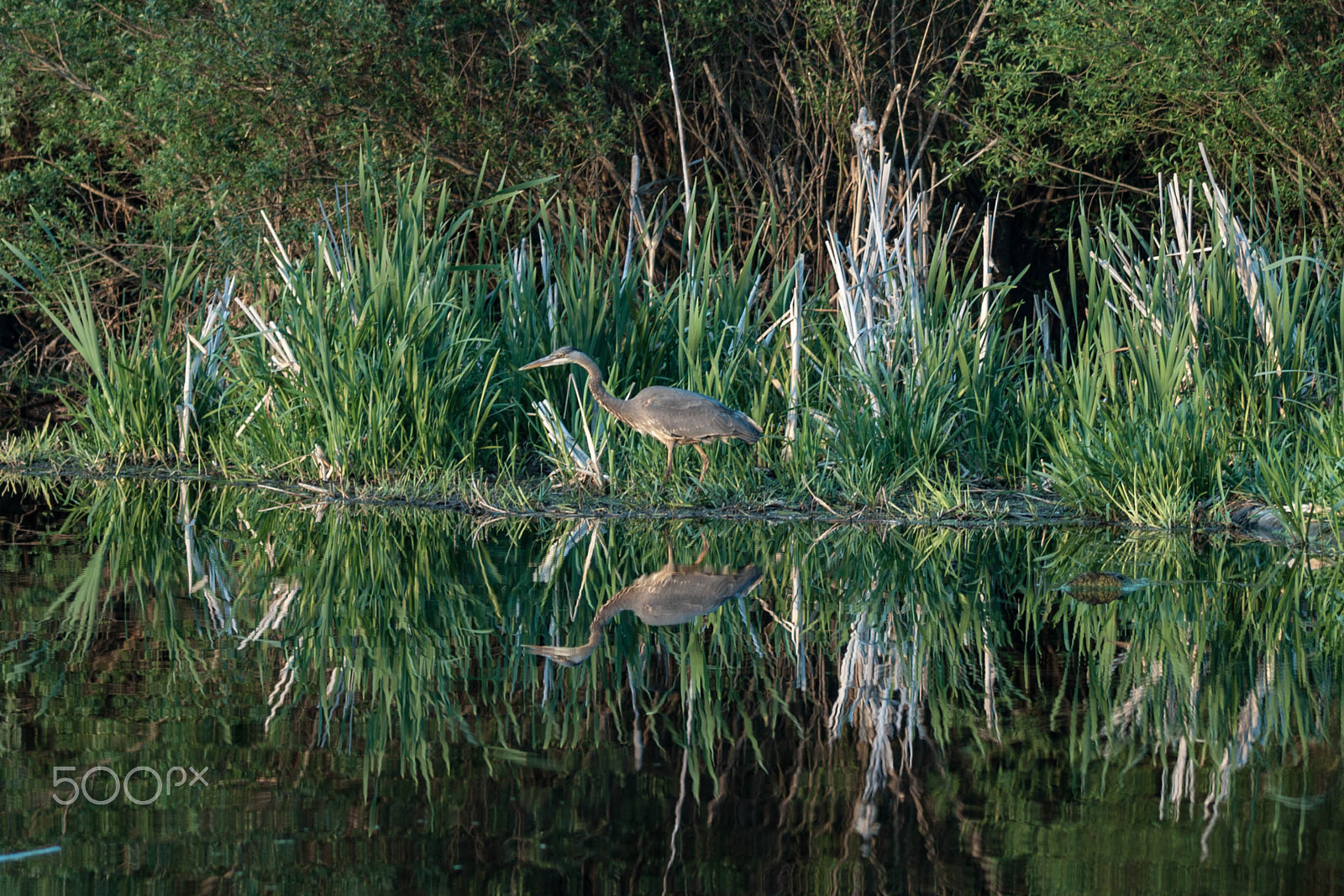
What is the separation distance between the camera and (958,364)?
23.9 feet

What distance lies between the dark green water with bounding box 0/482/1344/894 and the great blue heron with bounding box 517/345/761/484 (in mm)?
1245

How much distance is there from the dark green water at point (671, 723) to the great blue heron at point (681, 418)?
1.24 meters

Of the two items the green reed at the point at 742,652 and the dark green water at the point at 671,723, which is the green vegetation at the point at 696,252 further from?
the dark green water at the point at 671,723

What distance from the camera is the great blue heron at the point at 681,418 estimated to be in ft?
22.0

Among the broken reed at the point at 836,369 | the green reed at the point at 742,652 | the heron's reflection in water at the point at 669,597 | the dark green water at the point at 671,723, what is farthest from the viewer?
the broken reed at the point at 836,369

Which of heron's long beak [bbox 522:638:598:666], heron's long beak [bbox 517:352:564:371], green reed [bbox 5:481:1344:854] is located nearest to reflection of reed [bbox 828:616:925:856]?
green reed [bbox 5:481:1344:854]

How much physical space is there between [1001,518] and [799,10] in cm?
605

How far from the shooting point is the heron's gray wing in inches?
263

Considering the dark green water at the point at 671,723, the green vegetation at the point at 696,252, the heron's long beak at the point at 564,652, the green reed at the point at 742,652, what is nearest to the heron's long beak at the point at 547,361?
the green vegetation at the point at 696,252

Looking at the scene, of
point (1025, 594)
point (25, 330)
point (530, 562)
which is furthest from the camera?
point (25, 330)

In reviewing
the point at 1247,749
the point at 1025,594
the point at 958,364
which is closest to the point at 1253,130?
the point at 958,364

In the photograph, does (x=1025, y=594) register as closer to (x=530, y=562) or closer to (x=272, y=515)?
(x=530, y=562)

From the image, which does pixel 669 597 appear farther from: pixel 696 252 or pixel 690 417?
pixel 696 252

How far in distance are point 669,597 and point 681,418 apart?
219 centimetres
